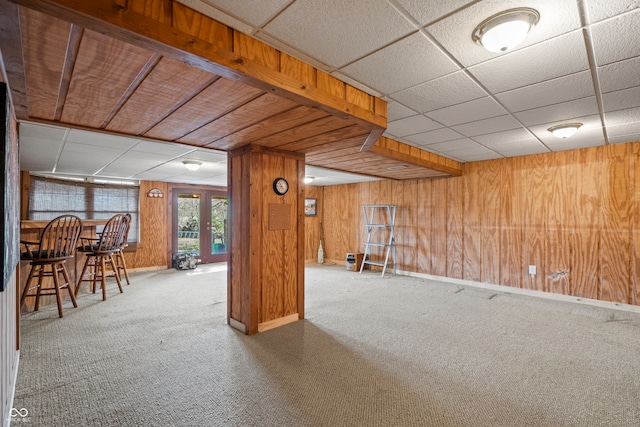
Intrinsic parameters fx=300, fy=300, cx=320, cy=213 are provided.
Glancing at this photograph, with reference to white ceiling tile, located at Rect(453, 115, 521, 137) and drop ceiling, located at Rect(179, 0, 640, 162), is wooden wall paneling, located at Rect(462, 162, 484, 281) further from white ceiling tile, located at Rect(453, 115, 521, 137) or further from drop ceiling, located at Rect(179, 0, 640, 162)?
drop ceiling, located at Rect(179, 0, 640, 162)

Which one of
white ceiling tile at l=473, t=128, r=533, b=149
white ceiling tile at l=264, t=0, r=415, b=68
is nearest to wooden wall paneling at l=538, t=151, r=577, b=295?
white ceiling tile at l=473, t=128, r=533, b=149

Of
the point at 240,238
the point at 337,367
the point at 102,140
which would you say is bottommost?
the point at 337,367

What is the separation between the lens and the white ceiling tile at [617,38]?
150 cm

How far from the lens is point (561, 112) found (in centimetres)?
281

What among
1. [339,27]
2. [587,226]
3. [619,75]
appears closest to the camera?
[339,27]

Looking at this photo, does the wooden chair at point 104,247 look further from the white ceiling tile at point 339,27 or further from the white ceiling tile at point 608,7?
the white ceiling tile at point 608,7

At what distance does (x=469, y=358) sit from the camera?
8.43ft

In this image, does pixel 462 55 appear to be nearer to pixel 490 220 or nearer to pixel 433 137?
pixel 433 137

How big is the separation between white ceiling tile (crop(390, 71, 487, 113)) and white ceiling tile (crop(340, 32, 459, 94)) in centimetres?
10

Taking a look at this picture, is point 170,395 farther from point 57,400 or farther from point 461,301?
point 461,301

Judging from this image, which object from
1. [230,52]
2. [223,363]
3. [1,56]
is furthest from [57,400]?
[230,52]

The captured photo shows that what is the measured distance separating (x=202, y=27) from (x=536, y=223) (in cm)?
518

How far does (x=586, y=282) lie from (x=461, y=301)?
5.71ft

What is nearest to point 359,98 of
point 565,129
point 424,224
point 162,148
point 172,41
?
point 172,41
